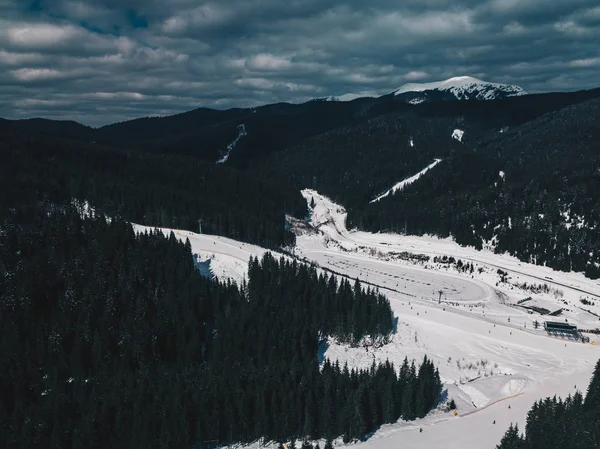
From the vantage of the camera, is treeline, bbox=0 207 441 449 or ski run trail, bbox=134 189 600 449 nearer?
treeline, bbox=0 207 441 449

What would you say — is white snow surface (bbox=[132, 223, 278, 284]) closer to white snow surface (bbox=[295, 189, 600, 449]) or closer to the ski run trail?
the ski run trail

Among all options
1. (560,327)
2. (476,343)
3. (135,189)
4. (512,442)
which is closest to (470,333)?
(476,343)

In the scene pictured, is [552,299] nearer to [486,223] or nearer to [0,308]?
[486,223]

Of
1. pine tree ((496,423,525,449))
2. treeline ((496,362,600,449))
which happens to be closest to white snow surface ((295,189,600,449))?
treeline ((496,362,600,449))

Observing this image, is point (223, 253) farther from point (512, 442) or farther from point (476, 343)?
point (512, 442)

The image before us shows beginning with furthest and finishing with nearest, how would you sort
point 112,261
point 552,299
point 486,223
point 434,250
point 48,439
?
point 486,223, point 434,250, point 552,299, point 112,261, point 48,439

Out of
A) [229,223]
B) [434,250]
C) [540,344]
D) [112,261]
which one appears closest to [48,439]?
[112,261]
